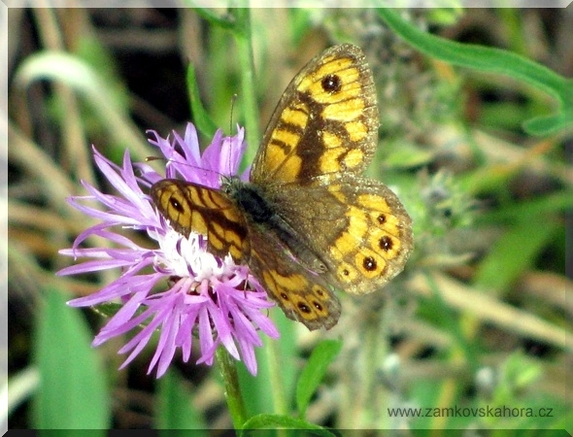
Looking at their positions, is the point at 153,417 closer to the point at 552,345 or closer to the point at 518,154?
the point at 552,345

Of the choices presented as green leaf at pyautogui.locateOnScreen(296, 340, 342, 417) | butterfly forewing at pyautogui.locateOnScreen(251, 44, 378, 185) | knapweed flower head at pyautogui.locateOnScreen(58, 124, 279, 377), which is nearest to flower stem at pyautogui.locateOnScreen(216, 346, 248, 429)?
knapweed flower head at pyautogui.locateOnScreen(58, 124, 279, 377)

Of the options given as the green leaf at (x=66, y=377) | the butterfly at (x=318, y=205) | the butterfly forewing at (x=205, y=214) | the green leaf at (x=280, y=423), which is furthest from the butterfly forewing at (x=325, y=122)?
the green leaf at (x=66, y=377)

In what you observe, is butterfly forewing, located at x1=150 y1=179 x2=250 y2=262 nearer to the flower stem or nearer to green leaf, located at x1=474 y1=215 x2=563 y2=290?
the flower stem

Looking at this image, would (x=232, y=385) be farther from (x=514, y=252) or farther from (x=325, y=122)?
(x=514, y=252)

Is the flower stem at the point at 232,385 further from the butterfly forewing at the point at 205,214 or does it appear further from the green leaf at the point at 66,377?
the green leaf at the point at 66,377

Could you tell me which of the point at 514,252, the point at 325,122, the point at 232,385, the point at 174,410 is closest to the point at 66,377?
the point at 174,410

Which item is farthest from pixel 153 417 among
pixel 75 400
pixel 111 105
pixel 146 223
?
pixel 146 223

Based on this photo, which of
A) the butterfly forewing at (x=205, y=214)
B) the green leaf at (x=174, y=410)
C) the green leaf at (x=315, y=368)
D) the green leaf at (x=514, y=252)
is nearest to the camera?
the butterfly forewing at (x=205, y=214)
